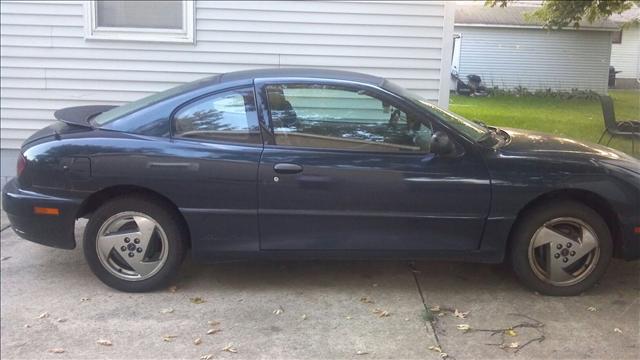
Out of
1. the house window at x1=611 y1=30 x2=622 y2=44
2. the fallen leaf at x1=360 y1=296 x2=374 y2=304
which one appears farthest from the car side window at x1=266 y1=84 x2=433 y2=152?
the house window at x1=611 y1=30 x2=622 y2=44

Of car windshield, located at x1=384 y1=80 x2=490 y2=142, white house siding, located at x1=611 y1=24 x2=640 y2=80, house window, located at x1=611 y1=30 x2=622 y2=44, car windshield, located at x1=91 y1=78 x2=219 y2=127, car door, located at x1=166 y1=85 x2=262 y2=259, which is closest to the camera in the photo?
car door, located at x1=166 y1=85 x2=262 y2=259

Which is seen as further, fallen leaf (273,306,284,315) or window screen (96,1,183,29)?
window screen (96,1,183,29)

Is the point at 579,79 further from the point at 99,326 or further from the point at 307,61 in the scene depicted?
the point at 99,326

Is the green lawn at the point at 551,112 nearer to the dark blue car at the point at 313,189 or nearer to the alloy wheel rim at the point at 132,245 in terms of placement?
the dark blue car at the point at 313,189

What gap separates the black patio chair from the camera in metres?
6.00

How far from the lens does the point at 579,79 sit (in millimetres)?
6887

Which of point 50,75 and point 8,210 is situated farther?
point 50,75

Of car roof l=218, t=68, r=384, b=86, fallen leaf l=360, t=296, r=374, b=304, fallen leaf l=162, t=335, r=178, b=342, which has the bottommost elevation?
fallen leaf l=162, t=335, r=178, b=342

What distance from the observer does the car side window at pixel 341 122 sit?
4.14 meters

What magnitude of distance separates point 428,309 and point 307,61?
3482 mm

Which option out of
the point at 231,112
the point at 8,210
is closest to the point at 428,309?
the point at 231,112

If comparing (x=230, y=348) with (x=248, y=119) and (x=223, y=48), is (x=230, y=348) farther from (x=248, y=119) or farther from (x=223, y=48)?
(x=223, y=48)

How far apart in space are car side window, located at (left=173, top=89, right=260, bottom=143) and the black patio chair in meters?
3.36

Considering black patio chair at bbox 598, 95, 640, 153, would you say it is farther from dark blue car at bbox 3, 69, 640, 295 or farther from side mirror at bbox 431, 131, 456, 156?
side mirror at bbox 431, 131, 456, 156
